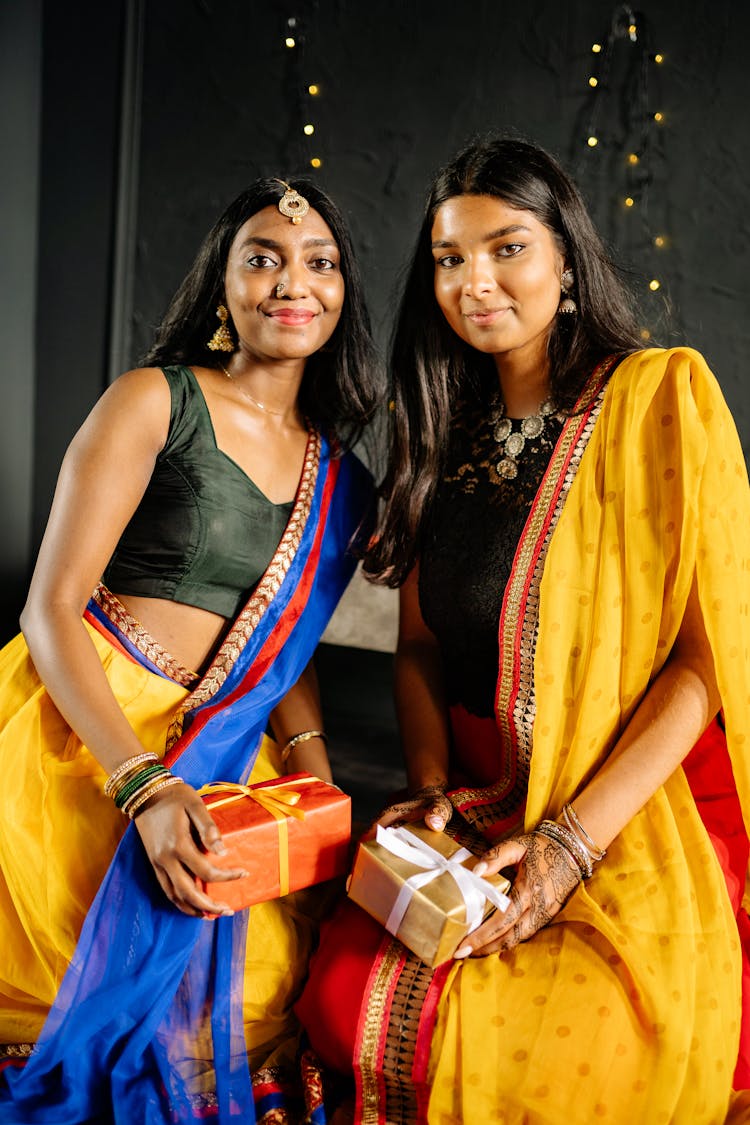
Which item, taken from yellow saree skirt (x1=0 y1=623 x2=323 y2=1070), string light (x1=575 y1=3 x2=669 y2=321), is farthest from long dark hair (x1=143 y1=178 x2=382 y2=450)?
string light (x1=575 y1=3 x2=669 y2=321)

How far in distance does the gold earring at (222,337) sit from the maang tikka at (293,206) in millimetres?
206

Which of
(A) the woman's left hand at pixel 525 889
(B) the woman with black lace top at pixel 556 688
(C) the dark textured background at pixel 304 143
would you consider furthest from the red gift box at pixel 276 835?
(C) the dark textured background at pixel 304 143

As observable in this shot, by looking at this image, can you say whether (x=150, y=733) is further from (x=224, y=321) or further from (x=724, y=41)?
(x=724, y=41)

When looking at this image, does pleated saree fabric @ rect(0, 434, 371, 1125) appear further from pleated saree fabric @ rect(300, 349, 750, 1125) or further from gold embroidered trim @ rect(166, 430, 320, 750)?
pleated saree fabric @ rect(300, 349, 750, 1125)

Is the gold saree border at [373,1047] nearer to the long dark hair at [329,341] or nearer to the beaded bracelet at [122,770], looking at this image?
the beaded bracelet at [122,770]

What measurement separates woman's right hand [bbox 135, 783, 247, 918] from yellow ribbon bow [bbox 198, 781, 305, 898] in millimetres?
43

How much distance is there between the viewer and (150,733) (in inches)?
64.2

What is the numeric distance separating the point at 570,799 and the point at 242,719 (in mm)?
541

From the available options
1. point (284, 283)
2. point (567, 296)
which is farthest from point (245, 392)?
point (567, 296)

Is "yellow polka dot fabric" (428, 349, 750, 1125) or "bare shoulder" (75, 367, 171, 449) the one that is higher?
"bare shoulder" (75, 367, 171, 449)

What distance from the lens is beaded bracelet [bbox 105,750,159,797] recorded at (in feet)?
4.65

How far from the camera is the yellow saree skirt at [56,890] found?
145 centimetres

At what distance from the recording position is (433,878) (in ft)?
4.16

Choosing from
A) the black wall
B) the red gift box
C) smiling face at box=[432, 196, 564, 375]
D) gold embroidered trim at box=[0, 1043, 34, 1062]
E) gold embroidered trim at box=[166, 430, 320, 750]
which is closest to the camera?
the red gift box
